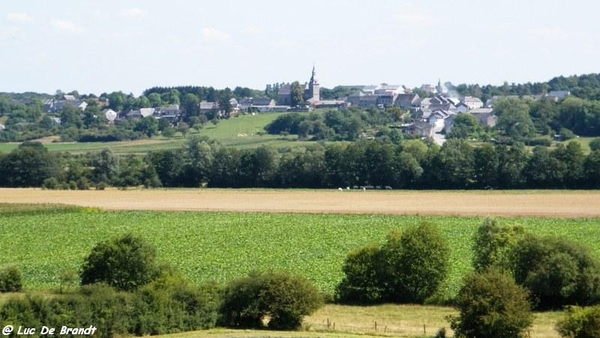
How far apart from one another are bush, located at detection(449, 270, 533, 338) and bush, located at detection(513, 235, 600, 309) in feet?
17.6

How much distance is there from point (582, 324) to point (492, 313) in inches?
105

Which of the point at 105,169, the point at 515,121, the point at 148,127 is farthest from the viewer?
the point at 148,127

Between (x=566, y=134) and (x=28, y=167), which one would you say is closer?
(x=28, y=167)

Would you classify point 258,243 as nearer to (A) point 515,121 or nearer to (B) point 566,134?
(B) point 566,134

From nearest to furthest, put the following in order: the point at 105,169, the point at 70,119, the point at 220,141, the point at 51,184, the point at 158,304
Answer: the point at 158,304, the point at 51,184, the point at 105,169, the point at 220,141, the point at 70,119

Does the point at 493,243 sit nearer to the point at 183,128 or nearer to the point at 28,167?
the point at 28,167

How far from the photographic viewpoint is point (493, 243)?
43.1m

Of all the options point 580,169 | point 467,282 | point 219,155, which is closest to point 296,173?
point 219,155

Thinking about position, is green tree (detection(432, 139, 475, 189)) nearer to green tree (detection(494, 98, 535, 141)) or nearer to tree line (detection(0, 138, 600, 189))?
tree line (detection(0, 138, 600, 189))

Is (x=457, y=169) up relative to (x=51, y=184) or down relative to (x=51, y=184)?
up

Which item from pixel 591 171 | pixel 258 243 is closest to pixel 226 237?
pixel 258 243

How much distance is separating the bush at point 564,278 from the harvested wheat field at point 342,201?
29742 millimetres

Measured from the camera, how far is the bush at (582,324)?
3020cm

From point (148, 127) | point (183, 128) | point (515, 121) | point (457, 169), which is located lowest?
point (183, 128)
